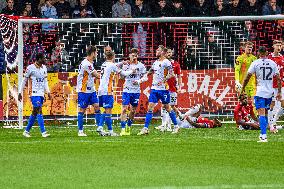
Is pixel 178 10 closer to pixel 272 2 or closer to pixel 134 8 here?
pixel 134 8

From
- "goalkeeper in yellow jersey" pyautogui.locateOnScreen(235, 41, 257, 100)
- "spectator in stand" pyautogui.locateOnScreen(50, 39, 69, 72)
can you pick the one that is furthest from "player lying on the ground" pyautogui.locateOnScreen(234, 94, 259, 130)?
"spectator in stand" pyautogui.locateOnScreen(50, 39, 69, 72)

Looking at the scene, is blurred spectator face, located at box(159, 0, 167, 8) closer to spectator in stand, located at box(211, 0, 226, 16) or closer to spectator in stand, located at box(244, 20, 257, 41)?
spectator in stand, located at box(211, 0, 226, 16)

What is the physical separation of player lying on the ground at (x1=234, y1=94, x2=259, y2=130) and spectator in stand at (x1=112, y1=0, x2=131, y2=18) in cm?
689

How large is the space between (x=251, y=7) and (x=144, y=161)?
16.0m

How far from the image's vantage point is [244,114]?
1118 inches

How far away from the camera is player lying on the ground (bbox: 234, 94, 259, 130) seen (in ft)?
92.1

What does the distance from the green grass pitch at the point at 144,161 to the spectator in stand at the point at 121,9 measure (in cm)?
821

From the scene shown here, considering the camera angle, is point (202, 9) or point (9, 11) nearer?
point (9, 11)

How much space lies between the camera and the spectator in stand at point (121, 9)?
33.8 metres

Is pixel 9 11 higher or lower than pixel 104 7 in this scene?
lower

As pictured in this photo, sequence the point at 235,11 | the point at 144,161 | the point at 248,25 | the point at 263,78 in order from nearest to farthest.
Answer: the point at 144,161, the point at 263,78, the point at 248,25, the point at 235,11

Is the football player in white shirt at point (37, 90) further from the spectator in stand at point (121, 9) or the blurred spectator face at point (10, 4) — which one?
the spectator in stand at point (121, 9)

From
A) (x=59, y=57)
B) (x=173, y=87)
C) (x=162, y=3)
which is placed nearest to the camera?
(x=173, y=87)

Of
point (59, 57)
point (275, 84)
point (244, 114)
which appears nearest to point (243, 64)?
point (244, 114)
